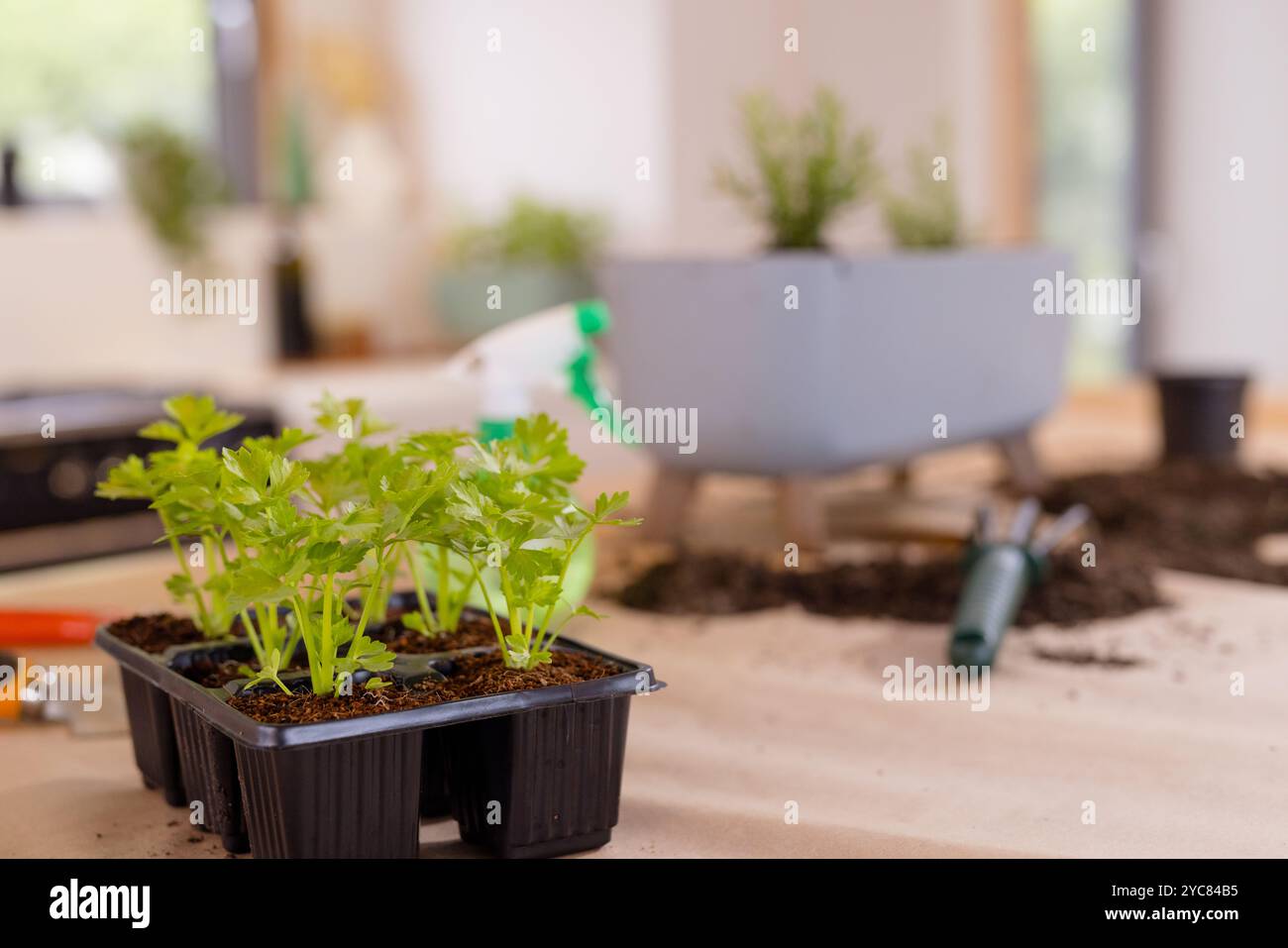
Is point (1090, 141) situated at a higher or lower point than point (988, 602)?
higher

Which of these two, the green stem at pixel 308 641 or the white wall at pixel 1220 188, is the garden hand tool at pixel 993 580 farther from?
the white wall at pixel 1220 188

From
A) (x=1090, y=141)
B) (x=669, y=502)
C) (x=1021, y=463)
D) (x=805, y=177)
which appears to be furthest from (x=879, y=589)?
(x=1090, y=141)

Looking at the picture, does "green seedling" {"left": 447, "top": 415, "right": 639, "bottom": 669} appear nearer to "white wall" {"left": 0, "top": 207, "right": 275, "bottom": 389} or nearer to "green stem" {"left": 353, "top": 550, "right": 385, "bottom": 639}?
"green stem" {"left": 353, "top": 550, "right": 385, "bottom": 639}

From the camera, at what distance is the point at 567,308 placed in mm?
1169

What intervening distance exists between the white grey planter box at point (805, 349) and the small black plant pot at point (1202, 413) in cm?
33

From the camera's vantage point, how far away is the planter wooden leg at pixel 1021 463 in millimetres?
1726

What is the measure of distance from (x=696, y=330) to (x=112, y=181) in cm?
223

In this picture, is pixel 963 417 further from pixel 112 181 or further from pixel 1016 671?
pixel 112 181

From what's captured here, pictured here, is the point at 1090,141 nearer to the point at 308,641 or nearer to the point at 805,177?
the point at 805,177

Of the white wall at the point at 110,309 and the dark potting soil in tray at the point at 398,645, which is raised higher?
the white wall at the point at 110,309

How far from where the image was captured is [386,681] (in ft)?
2.17

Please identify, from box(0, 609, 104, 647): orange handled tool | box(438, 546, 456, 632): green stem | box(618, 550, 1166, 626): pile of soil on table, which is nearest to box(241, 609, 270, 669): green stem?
box(438, 546, 456, 632): green stem

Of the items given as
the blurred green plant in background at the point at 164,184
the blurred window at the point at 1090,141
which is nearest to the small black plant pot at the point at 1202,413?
the blurred window at the point at 1090,141

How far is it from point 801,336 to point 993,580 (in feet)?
1.35
